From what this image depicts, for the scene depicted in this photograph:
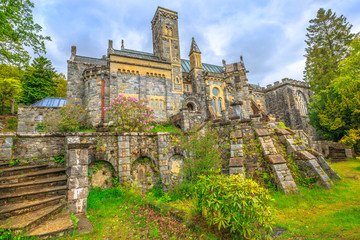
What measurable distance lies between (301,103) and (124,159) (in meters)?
39.9

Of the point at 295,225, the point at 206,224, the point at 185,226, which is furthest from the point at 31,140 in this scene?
the point at 295,225

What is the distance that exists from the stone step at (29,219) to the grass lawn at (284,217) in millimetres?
1103

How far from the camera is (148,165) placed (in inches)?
394

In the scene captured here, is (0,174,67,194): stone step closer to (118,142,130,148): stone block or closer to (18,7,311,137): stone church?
(118,142,130,148): stone block

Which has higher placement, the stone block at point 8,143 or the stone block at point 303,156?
the stone block at point 8,143

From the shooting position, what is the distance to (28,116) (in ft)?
57.7

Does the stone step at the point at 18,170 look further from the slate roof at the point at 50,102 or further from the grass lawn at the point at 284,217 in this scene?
the slate roof at the point at 50,102

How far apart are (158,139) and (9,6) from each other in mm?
10149

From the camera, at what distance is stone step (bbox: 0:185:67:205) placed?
187 inches

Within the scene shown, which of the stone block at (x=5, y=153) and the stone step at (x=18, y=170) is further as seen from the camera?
the stone block at (x=5, y=153)

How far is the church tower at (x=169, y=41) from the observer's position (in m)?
22.5

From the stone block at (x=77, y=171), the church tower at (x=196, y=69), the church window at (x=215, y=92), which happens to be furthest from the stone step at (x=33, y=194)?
the church window at (x=215, y=92)

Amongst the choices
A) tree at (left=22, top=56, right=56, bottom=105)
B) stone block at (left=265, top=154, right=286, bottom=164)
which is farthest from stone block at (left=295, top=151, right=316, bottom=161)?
tree at (left=22, top=56, right=56, bottom=105)

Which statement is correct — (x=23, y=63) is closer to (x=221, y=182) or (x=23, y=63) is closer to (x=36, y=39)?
(x=36, y=39)
